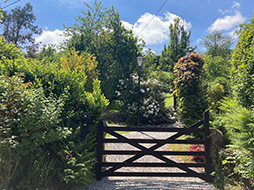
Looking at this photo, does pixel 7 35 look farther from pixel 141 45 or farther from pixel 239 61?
pixel 239 61

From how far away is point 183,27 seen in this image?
46.8 ft

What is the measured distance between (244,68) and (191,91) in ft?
11.1

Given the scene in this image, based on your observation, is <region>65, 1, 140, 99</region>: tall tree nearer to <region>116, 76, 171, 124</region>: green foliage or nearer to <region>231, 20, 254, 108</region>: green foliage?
<region>116, 76, 171, 124</region>: green foliage

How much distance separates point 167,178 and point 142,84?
8.39 m

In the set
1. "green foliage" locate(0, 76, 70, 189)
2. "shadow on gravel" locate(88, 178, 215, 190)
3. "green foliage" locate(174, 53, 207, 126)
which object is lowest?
"shadow on gravel" locate(88, 178, 215, 190)

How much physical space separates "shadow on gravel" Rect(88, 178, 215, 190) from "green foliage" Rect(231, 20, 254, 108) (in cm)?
206

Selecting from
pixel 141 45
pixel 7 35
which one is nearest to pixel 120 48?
pixel 141 45

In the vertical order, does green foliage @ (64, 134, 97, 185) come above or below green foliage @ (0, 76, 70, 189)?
below

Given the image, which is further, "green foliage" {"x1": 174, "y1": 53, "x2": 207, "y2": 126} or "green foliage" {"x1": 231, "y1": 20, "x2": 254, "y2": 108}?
"green foliage" {"x1": 174, "y1": 53, "x2": 207, "y2": 126}

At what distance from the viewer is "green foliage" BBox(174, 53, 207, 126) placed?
6883mm

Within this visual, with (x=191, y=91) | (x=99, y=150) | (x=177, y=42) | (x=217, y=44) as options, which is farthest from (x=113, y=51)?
(x=217, y=44)

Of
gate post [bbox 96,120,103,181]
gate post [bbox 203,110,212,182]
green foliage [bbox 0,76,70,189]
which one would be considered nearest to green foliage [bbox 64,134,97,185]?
gate post [bbox 96,120,103,181]

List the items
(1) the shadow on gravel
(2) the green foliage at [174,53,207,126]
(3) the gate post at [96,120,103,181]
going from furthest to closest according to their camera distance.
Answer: (2) the green foliage at [174,53,207,126]
(3) the gate post at [96,120,103,181]
(1) the shadow on gravel

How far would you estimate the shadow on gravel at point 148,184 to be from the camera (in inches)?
137
